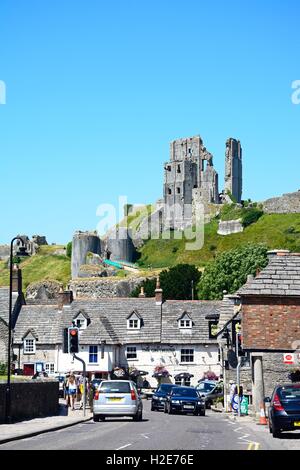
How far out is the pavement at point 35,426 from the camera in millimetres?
24766

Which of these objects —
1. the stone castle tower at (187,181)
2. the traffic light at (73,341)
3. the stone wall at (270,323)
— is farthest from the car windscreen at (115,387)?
the stone castle tower at (187,181)

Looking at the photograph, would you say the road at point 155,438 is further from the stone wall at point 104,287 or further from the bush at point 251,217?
the bush at point 251,217

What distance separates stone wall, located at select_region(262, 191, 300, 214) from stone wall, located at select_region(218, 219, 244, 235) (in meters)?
6.63

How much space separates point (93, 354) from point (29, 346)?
5.56 meters

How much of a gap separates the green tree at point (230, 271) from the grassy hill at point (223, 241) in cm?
1535

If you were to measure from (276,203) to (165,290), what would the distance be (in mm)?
45529

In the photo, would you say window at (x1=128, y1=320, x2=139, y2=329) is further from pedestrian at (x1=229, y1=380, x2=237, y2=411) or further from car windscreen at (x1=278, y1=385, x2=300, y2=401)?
car windscreen at (x1=278, y1=385, x2=300, y2=401)

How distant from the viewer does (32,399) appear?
35.1m

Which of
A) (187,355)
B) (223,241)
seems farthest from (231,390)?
(223,241)

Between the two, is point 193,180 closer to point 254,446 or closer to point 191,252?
point 191,252

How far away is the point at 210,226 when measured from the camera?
156875 mm
